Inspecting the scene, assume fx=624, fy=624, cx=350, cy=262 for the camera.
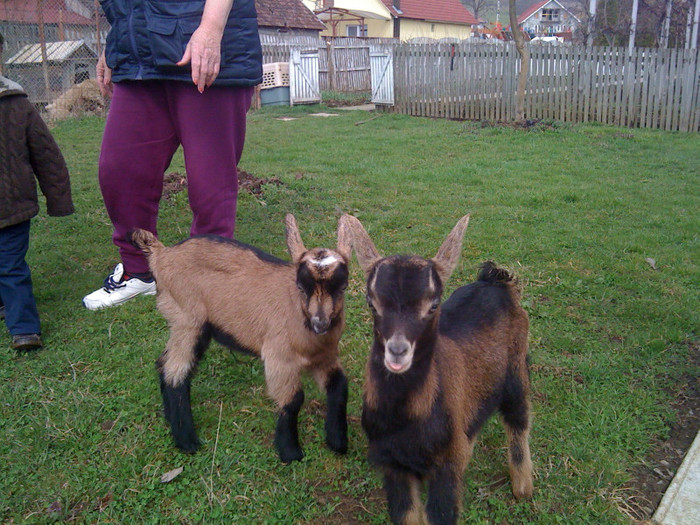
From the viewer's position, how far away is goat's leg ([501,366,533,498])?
2.71m

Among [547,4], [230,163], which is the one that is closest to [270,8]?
[230,163]

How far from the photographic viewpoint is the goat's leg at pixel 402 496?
239 cm

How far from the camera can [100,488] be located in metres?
2.71

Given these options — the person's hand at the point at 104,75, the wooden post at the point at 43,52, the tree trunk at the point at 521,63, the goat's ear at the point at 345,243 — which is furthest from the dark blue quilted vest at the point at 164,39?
the wooden post at the point at 43,52

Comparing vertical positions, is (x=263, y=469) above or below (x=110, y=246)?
below

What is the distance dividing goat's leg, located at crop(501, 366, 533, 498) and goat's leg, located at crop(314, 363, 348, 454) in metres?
0.73

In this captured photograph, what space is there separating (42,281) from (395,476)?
347cm

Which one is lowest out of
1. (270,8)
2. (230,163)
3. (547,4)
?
(230,163)

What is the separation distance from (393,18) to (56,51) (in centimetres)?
3073

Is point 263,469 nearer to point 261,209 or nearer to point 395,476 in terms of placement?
point 395,476

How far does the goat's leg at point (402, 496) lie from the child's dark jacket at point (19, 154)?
2787 millimetres

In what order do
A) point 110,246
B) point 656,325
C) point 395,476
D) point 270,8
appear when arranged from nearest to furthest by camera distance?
point 395,476 → point 656,325 → point 110,246 → point 270,8

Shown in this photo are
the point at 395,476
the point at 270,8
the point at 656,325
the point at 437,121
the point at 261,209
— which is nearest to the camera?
the point at 395,476

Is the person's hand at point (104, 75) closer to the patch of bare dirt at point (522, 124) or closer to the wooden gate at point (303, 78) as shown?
the patch of bare dirt at point (522, 124)
